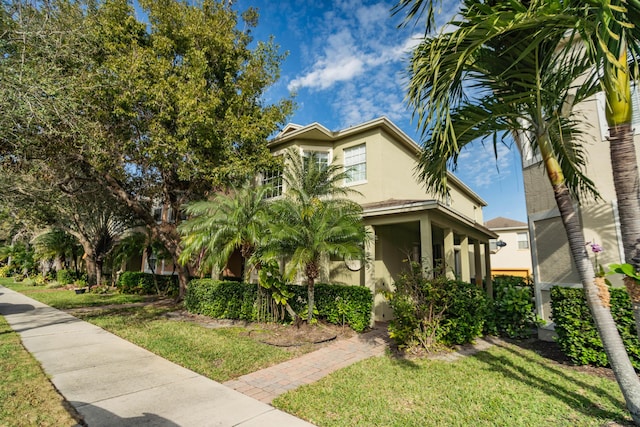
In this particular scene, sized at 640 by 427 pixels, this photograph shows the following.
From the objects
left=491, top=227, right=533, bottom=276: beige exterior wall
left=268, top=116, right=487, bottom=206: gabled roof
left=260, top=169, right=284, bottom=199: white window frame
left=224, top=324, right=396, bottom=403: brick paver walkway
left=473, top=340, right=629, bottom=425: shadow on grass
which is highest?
left=268, top=116, right=487, bottom=206: gabled roof

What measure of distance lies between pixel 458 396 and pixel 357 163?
31.4ft

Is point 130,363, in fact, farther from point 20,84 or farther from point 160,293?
point 160,293

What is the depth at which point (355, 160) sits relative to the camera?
43.8 ft

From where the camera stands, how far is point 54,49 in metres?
7.95

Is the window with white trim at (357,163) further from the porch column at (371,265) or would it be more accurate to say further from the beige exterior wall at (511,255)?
the beige exterior wall at (511,255)

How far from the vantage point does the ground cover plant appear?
4.18 meters

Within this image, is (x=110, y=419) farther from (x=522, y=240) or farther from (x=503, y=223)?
(x=503, y=223)

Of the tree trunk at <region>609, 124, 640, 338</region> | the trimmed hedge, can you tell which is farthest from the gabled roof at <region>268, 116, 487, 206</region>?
the tree trunk at <region>609, 124, 640, 338</region>

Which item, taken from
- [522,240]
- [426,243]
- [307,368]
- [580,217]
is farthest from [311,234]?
[522,240]

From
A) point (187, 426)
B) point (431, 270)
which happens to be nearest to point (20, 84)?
point (187, 426)

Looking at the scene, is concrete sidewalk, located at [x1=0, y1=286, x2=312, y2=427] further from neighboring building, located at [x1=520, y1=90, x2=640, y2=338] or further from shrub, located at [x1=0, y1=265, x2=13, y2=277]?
shrub, located at [x1=0, y1=265, x2=13, y2=277]

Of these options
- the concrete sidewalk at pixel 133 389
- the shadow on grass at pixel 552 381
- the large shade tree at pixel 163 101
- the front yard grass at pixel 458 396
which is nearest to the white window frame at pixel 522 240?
the shadow on grass at pixel 552 381

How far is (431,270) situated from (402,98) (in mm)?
4876

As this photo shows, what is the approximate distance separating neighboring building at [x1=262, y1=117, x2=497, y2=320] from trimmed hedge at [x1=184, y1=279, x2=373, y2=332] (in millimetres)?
1523
